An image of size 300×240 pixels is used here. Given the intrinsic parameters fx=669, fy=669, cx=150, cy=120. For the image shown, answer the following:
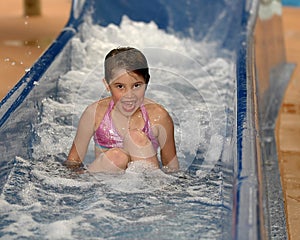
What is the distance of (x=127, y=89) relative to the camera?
2049 millimetres

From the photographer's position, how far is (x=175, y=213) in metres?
1.84

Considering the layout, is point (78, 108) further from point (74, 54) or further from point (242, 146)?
point (242, 146)

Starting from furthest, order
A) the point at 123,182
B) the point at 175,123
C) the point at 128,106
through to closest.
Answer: the point at 175,123 → the point at 128,106 → the point at 123,182

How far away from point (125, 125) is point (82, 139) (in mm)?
146

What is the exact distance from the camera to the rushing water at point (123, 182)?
173cm

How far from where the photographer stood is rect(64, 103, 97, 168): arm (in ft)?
7.09

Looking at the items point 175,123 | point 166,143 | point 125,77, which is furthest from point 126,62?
point 175,123

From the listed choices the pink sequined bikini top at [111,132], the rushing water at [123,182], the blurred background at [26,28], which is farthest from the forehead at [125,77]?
the blurred background at [26,28]

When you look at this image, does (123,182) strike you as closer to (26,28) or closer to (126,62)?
(126,62)

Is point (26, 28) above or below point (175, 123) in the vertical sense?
above

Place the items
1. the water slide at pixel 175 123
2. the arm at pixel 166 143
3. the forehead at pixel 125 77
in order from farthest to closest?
the arm at pixel 166 143
the forehead at pixel 125 77
the water slide at pixel 175 123

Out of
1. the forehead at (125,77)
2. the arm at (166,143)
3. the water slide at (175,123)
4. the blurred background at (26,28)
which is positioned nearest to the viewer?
the water slide at (175,123)

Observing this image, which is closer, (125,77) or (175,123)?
(125,77)

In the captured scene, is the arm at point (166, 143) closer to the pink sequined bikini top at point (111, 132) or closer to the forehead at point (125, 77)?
the pink sequined bikini top at point (111, 132)
